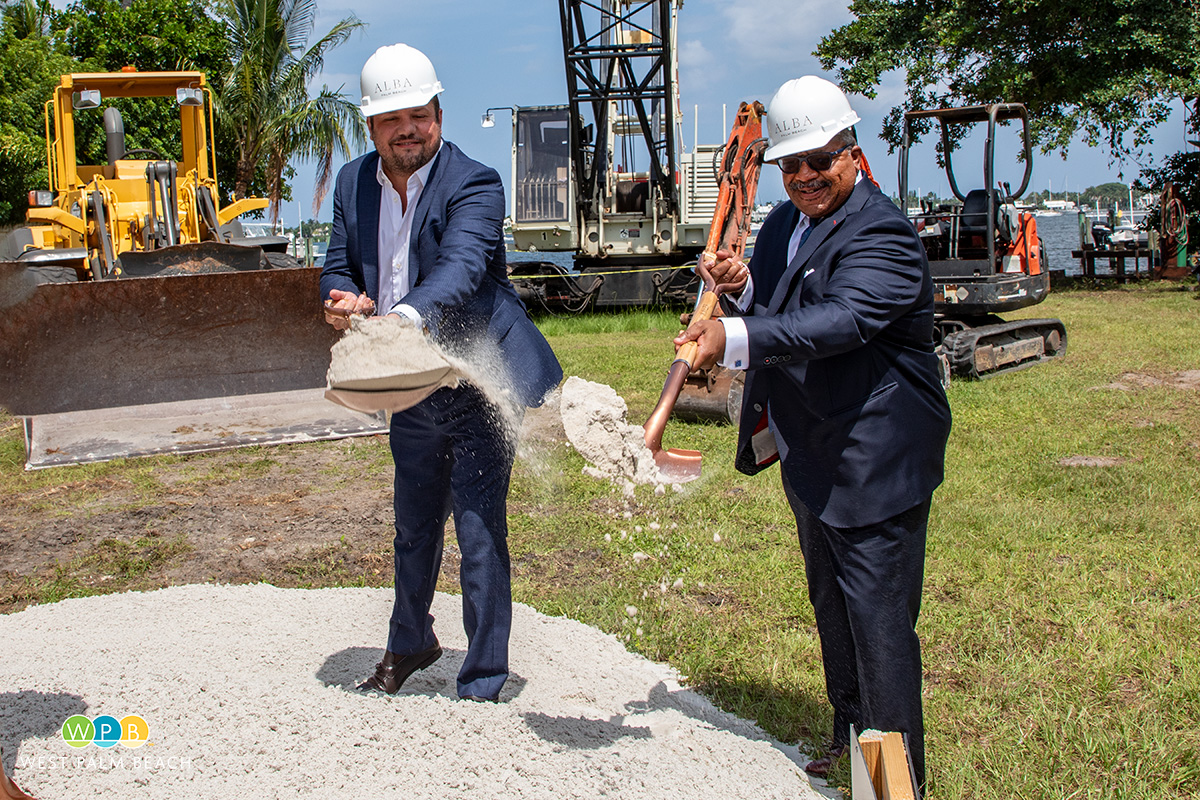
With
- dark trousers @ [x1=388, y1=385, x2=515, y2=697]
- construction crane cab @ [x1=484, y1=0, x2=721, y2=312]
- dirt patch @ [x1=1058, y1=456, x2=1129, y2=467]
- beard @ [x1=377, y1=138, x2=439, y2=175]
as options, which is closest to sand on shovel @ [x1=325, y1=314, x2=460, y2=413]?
dark trousers @ [x1=388, y1=385, x2=515, y2=697]

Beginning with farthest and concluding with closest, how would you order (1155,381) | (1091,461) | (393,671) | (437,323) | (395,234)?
1. (1155,381)
2. (1091,461)
3. (393,671)
4. (395,234)
5. (437,323)

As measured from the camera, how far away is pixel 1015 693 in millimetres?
3289

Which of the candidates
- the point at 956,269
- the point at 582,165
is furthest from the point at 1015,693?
the point at 582,165

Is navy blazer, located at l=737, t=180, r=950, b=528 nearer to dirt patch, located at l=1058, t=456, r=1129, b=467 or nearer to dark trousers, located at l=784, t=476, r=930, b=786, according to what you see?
dark trousers, located at l=784, t=476, r=930, b=786

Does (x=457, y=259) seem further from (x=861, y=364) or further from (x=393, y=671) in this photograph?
(x=393, y=671)

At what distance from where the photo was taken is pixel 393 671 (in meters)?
3.18

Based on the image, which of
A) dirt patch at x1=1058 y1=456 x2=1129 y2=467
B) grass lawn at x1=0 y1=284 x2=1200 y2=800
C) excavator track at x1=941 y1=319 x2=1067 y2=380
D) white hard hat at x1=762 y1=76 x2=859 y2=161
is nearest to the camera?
white hard hat at x1=762 y1=76 x2=859 y2=161

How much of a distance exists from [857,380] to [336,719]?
168cm

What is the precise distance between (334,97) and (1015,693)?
71.2ft

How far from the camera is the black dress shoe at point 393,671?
3.17 meters

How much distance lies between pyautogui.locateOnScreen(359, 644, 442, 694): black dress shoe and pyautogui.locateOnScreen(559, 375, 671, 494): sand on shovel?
0.85 meters

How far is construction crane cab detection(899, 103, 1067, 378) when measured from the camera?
9195 millimetres

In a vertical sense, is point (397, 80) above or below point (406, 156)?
above

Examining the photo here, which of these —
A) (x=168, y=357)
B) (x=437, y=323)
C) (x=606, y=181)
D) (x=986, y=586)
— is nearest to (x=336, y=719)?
(x=437, y=323)
